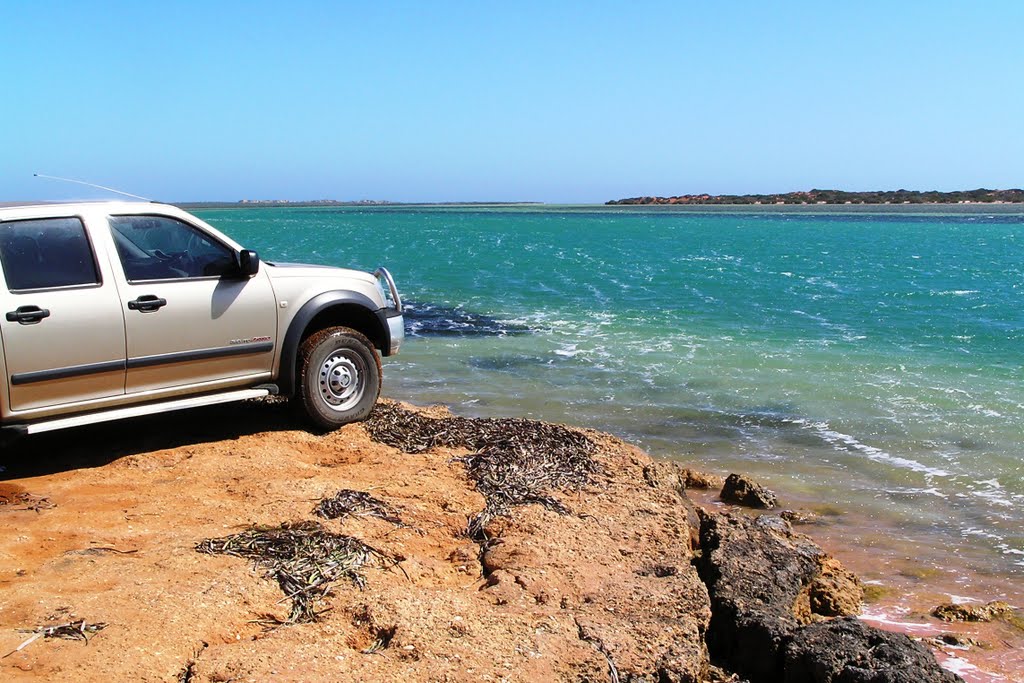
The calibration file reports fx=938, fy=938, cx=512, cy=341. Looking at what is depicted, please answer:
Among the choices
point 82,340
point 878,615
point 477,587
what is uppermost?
point 82,340

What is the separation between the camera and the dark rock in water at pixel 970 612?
621 cm

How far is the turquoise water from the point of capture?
909cm

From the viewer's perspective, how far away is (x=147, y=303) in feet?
19.9

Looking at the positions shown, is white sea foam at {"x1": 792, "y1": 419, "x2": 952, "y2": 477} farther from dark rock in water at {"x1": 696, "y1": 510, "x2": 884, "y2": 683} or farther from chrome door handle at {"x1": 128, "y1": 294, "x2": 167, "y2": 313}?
chrome door handle at {"x1": 128, "y1": 294, "x2": 167, "y2": 313}

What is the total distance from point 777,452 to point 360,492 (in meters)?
5.78

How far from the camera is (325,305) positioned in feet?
22.7

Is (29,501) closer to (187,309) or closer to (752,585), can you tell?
(187,309)

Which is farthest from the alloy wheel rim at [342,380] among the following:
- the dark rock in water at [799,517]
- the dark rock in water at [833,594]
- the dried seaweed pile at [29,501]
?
the dark rock in water at [799,517]

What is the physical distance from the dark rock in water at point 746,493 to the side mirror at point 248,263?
14.8 ft

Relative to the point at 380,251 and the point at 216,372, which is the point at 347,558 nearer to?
the point at 216,372

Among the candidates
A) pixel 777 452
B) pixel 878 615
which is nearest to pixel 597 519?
pixel 878 615

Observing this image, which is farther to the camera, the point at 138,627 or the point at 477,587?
the point at 477,587

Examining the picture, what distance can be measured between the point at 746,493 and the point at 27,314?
19.1 ft

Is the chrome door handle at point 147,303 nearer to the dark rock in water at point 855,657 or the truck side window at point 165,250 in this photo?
the truck side window at point 165,250
